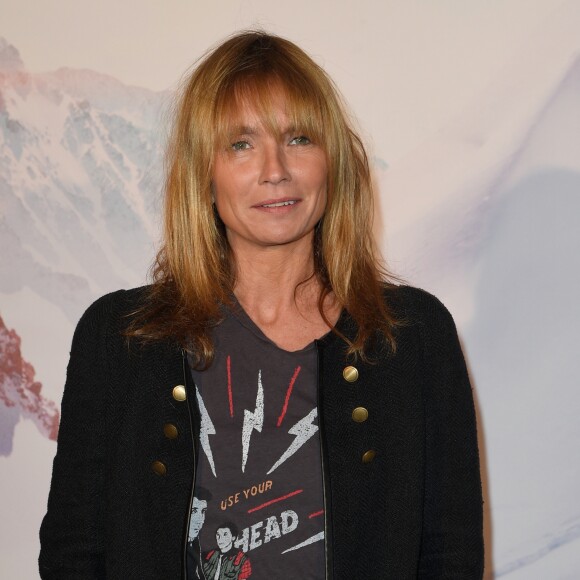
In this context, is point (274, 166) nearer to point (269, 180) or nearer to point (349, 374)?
point (269, 180)

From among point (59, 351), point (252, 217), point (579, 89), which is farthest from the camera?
point (59, 351)

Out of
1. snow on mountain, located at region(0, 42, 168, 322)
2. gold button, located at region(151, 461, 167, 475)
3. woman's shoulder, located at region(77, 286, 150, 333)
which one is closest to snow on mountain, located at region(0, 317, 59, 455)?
snow on mountain, located at region(0, 42, 168, 322)

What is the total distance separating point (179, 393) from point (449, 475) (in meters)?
0.52

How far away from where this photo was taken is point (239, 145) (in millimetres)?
1698

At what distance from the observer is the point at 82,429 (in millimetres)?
1711

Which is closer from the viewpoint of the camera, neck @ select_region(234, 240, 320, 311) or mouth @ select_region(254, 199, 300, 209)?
mouth @ select_region(254, 199, 300, 209)

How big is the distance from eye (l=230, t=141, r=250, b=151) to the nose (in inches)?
1.7

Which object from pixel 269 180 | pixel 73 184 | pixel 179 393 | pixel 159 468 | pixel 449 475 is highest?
pixel 73 184

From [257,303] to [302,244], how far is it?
147 millimetres

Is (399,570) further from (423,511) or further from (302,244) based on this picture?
(302,244)

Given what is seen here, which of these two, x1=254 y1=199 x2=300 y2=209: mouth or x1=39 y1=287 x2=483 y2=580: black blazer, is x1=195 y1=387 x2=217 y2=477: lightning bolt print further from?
x1=254 y1=199 x2=300 y2=209: mouth

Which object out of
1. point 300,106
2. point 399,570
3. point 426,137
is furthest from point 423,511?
point 426,137

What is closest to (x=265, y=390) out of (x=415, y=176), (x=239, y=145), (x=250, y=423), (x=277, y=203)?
(x=250, y=423)

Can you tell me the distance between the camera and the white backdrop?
2221 millimetres
